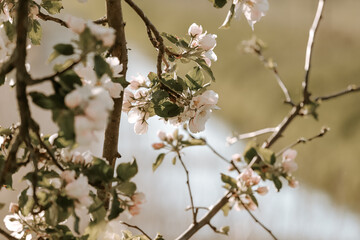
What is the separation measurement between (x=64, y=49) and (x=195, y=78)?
0.27 meters

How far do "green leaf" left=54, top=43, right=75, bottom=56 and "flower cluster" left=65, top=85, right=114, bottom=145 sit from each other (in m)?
0.06

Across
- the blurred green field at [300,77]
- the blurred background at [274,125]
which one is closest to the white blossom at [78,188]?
the blurred background at [274,125]

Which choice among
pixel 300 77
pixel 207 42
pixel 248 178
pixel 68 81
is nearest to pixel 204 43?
pixel 207 42

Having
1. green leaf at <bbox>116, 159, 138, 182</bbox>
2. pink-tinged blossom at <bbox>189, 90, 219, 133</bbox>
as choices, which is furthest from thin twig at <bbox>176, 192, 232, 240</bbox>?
green leaf at <bbox>116, 159, 138, 182</bbox>

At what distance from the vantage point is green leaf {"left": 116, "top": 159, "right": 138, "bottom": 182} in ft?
1.97

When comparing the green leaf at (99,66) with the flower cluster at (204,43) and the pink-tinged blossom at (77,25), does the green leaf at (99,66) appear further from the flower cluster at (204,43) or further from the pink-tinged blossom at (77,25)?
the flower cluster at (204,43)

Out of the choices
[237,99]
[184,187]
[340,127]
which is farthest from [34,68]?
[340,127]

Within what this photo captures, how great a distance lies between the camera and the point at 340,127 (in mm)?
3451

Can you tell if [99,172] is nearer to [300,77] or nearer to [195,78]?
[195,78]

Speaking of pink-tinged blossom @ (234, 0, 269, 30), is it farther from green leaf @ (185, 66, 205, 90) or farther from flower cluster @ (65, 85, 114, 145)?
flower cluster @ (65, 85, 114, 145)

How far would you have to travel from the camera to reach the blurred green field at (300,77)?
3086 millimetres

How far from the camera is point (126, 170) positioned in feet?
1.98

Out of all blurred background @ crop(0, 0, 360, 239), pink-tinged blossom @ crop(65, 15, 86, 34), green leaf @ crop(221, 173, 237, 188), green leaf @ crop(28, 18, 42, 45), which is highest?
blurred background @ crop(0, 0, 360, 239)

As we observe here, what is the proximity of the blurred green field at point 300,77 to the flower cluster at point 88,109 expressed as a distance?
250 centimetres
